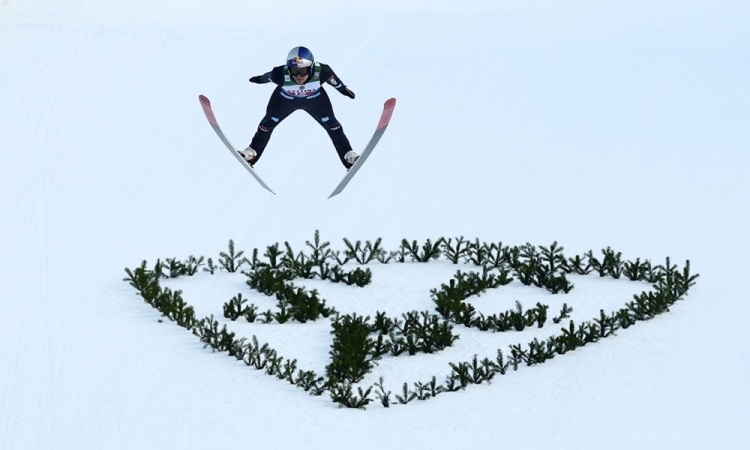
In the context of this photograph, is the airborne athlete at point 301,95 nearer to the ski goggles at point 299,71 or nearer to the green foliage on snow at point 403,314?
the ski goggles at point 299,71

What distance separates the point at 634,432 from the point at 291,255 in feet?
16.1

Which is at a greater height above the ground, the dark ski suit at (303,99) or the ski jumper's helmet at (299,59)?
the ski jumper's helmet at (299,59)

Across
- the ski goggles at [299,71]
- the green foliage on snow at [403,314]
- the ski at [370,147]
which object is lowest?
the green foliage on snow at [403,314]

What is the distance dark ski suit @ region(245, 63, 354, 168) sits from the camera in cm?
1120

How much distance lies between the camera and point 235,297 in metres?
12.2

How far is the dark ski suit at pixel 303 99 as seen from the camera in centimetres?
1120

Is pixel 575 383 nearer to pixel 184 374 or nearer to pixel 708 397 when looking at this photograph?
pixel 708 397

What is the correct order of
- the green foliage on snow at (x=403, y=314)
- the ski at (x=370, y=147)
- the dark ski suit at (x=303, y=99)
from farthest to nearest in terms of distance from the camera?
the ski at (x=370, y=147)
the dark ski suit at (x=303, y=99)
the green foliage on snow at (x=403, y=314)

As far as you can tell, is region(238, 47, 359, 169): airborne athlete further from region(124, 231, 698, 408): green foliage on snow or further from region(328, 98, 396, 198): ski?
region(124, 231, 698, 408): green foliage on snow

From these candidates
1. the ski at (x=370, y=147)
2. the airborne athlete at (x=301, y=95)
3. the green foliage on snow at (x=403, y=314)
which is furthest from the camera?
the ski at (x=370, y=147)

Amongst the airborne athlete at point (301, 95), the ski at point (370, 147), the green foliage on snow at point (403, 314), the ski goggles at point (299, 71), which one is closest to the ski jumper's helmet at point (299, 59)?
the airborne athlete at point (301, 95)

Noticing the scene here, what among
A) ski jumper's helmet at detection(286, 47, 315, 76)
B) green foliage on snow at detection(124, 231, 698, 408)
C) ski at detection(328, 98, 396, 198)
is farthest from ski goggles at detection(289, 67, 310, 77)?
green foliage on snow at detection(124, 231, 698, 408)

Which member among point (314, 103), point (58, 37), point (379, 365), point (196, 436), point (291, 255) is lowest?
point (196, 436)

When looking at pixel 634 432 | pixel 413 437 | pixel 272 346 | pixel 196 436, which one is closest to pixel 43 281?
pixel 272 346
